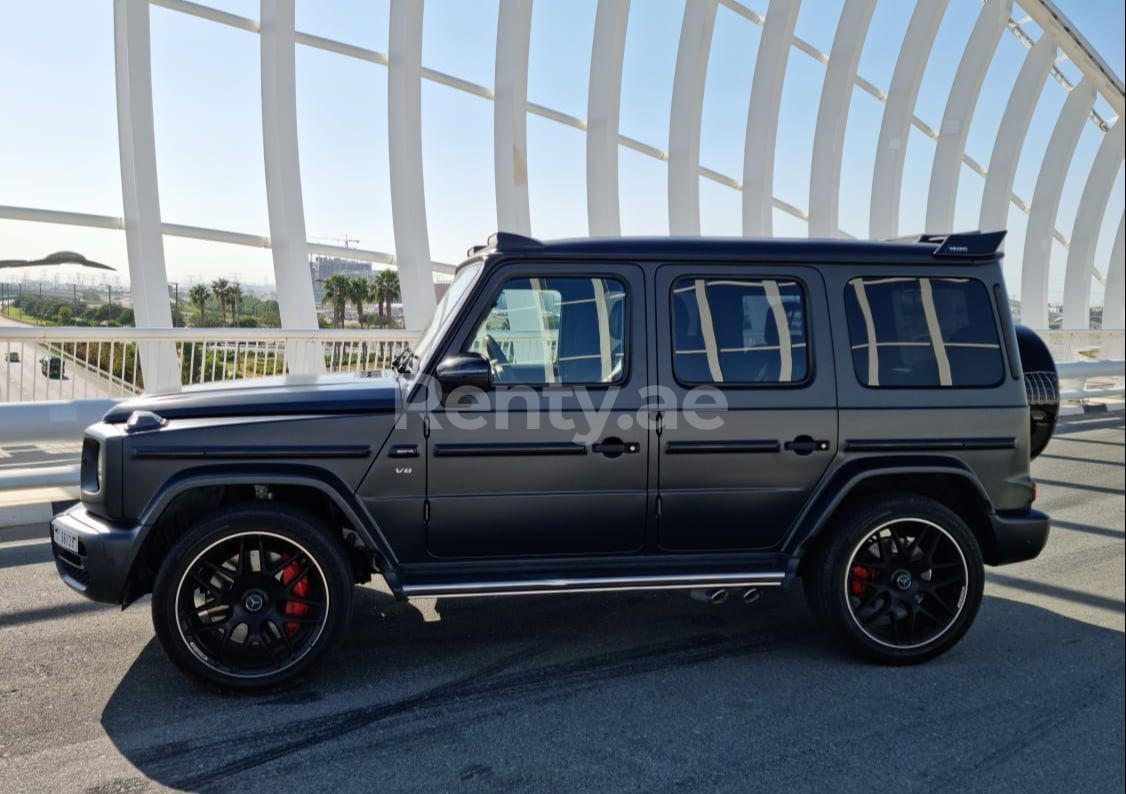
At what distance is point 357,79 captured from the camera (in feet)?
43.2

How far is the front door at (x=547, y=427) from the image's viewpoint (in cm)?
396

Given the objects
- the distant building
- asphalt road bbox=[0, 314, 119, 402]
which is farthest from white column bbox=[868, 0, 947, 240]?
asphalt road bbox=[0, 314, 119, 402]

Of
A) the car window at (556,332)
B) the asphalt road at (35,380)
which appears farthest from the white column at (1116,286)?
the asphalt road at (35,380)

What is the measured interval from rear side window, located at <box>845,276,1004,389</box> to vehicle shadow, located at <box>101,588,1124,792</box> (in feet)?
4.62

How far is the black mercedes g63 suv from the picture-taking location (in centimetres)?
381

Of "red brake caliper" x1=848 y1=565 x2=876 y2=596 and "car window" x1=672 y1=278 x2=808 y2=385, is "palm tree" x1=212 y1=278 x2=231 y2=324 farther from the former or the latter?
"red brake caliper" x1=848 y1=565 x2=876 y2=596

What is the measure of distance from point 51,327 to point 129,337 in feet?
2.12

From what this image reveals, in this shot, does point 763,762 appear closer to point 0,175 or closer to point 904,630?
point 904,630

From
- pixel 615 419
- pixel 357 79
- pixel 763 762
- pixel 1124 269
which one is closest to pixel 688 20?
pixel 357 79

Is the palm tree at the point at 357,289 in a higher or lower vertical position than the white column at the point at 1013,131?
lower

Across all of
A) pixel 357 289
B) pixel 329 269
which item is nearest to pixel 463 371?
pixel 357 289

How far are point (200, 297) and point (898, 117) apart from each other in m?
16.0

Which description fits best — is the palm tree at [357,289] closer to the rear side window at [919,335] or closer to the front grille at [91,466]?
the front grille at [91,466]

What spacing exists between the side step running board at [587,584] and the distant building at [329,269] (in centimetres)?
918
